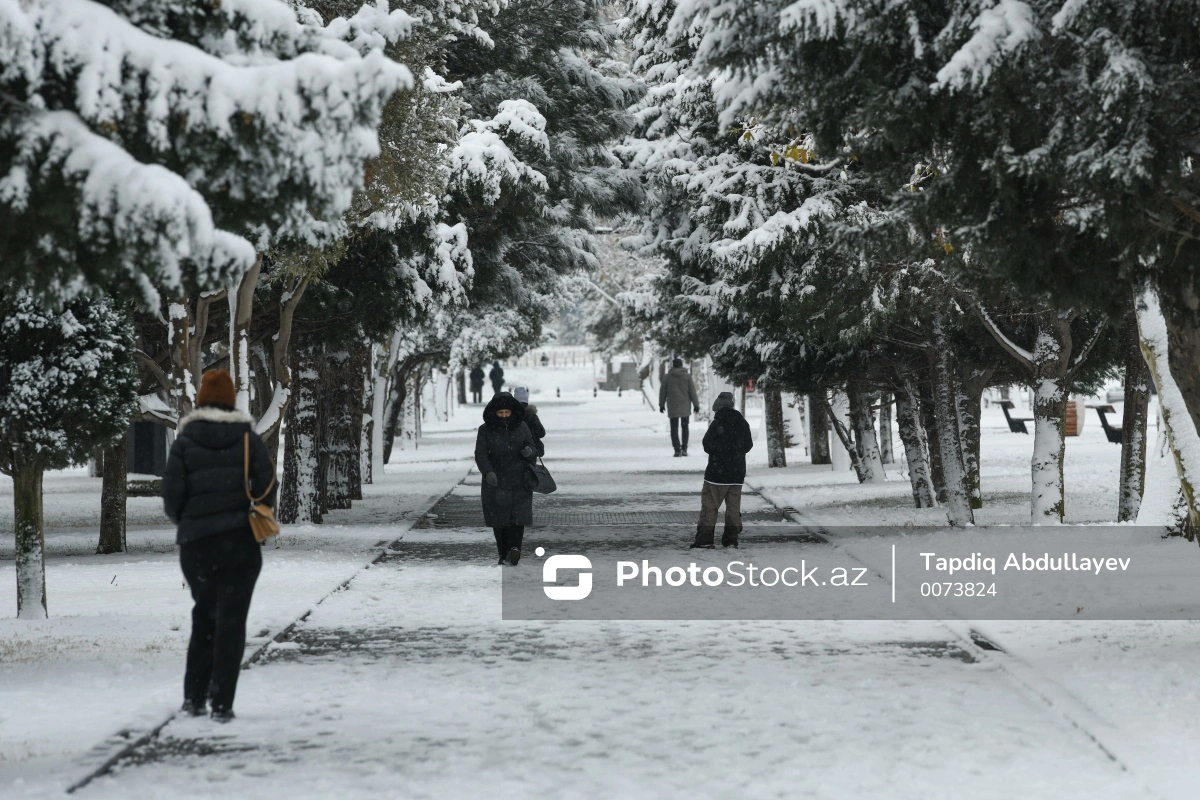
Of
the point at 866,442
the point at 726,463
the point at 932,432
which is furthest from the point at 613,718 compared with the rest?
the point at 866,442

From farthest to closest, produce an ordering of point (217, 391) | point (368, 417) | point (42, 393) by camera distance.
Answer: point (368, 417)
point (42, 393)
point (217, 391)

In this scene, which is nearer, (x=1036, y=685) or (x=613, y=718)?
(x=613, y=718)

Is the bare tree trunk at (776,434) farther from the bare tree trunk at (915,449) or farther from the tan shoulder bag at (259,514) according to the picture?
the tan shoulder bag at (259,514)

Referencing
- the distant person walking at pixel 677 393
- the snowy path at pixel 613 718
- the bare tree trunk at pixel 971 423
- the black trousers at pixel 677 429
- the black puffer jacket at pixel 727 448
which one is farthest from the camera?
the black trousers at pixel 677 429

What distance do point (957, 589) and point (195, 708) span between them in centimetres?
690

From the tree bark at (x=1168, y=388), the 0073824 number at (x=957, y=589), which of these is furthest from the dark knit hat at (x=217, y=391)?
the tree bark at (x=1168, y=388)

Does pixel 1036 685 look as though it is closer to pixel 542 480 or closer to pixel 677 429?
pixel 542 480

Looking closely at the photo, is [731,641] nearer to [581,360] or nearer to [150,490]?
[150,490]

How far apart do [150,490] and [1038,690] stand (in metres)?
21.6

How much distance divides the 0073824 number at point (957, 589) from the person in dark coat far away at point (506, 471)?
12.5 feet

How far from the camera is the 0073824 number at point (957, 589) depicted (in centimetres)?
1223

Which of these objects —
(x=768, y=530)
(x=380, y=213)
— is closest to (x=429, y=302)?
(x=380, y=213)

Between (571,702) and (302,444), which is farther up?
(302,444)

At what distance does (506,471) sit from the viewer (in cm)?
1472
